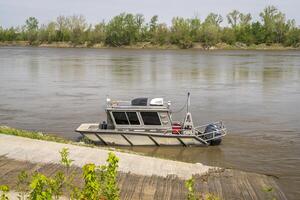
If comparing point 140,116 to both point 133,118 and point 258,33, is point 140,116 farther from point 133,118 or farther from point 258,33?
point 258,33

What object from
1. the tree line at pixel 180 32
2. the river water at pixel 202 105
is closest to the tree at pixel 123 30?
the tree line at pixel 180 32

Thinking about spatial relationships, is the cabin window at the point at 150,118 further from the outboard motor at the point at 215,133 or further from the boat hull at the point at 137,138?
the outboard motor at the point at 215,133

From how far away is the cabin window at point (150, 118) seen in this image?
1972cm

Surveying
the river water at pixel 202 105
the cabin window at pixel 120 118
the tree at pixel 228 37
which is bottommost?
the river water at pixel 202 105

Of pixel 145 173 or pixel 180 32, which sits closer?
pixel 145 173

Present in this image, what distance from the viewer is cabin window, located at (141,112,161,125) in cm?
1972

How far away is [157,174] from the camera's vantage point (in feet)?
41.0

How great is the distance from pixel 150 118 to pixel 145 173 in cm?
741

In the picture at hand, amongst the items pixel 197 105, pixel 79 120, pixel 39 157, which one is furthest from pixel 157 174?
pixel 197 105

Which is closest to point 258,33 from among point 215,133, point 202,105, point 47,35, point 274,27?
point 274,27

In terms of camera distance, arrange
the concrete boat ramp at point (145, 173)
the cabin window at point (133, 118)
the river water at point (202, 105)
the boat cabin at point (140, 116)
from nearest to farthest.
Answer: the concrete boat ramp at point (145, 173) → the river water at point (202, 105) → the boat cabin at point (140, 116) → the cabin window at point (133, 118)

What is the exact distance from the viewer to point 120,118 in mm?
20016

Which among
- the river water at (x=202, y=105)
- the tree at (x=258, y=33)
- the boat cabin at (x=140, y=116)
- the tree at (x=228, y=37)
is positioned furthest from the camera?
the tree at (x=228, y=37)

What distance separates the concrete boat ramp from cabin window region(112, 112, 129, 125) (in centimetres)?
485
